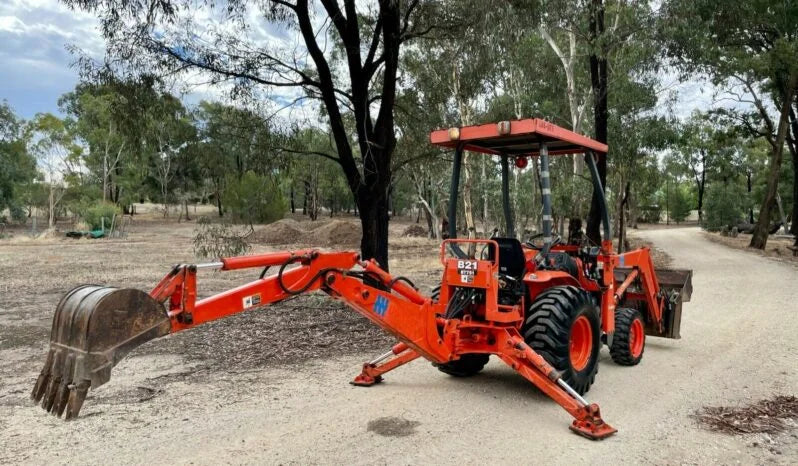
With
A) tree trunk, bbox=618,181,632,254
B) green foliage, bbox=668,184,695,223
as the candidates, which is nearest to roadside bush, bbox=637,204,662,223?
green foliage, bbox=668,184,695,223

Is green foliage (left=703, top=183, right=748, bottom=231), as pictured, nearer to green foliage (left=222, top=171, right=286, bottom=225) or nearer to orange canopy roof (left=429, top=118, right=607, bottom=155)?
green foliage (left=222, top=171, right=286, bottom=225)

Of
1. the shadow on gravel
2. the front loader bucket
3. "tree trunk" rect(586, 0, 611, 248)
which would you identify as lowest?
the shadow on gravel

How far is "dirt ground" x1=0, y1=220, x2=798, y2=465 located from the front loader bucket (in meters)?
1.15

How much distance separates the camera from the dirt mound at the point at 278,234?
3084cm

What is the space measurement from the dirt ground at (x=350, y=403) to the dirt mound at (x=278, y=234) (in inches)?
825

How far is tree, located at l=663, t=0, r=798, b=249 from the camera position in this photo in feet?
48.4

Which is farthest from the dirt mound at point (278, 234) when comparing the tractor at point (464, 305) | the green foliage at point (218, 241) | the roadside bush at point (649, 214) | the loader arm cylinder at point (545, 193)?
the roadside bush at point (649, 214)

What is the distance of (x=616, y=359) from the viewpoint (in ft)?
22.2

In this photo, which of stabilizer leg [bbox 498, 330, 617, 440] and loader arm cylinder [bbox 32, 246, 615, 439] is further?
stabilizer leg [bbox 498, 330, 617, 440]

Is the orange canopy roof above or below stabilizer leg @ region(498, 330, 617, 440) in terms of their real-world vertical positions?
above

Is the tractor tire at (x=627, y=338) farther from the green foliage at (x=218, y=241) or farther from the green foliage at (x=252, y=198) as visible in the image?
the green foliage at (x=252, y=198)

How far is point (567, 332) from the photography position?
17.5 feet

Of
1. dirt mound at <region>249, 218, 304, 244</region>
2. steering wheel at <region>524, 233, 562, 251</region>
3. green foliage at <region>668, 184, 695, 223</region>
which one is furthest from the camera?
green foliage at <region>668, 184, 695, 223</region>

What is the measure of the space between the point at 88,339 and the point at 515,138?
4.27 m
